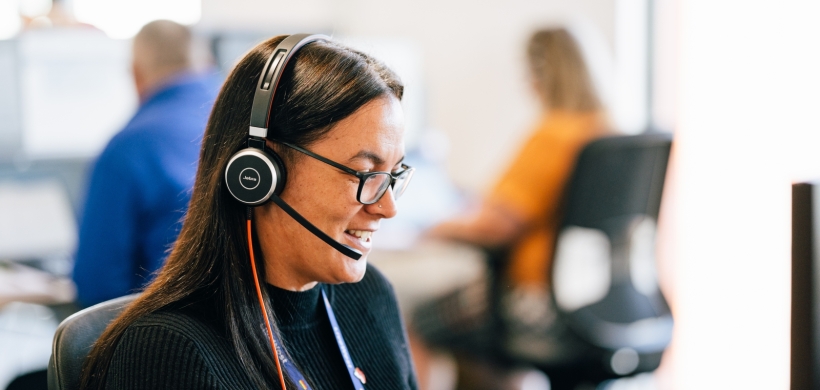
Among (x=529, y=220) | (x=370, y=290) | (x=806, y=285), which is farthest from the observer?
(x=529, y=220)

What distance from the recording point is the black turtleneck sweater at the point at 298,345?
83cm

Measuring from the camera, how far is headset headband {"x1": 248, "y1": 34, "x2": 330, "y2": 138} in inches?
35.3

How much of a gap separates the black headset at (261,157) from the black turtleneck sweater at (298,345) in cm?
14

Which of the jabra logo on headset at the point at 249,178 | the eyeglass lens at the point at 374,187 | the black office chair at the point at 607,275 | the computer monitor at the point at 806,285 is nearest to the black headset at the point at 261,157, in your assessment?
the jabra logo on headset at the point at 249,178

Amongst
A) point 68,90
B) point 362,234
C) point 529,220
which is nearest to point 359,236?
point 362,234

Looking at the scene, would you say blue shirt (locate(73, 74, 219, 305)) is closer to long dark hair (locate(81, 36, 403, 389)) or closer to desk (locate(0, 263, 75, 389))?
desk (locate(0, 263, 75, 389))

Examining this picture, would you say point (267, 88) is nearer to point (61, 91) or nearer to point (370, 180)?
point (370, 180)

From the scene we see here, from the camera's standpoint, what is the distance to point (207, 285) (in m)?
0.92

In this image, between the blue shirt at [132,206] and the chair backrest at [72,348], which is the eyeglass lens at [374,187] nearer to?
the chair backrest at [72,348]

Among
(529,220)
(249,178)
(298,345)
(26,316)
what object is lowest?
(26,316)

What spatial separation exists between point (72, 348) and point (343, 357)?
329 millimetres

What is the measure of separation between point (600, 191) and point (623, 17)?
56.4 inches

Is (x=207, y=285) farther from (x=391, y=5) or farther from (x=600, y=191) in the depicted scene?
(x=391, y=5)

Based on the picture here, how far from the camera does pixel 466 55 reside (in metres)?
3.21
